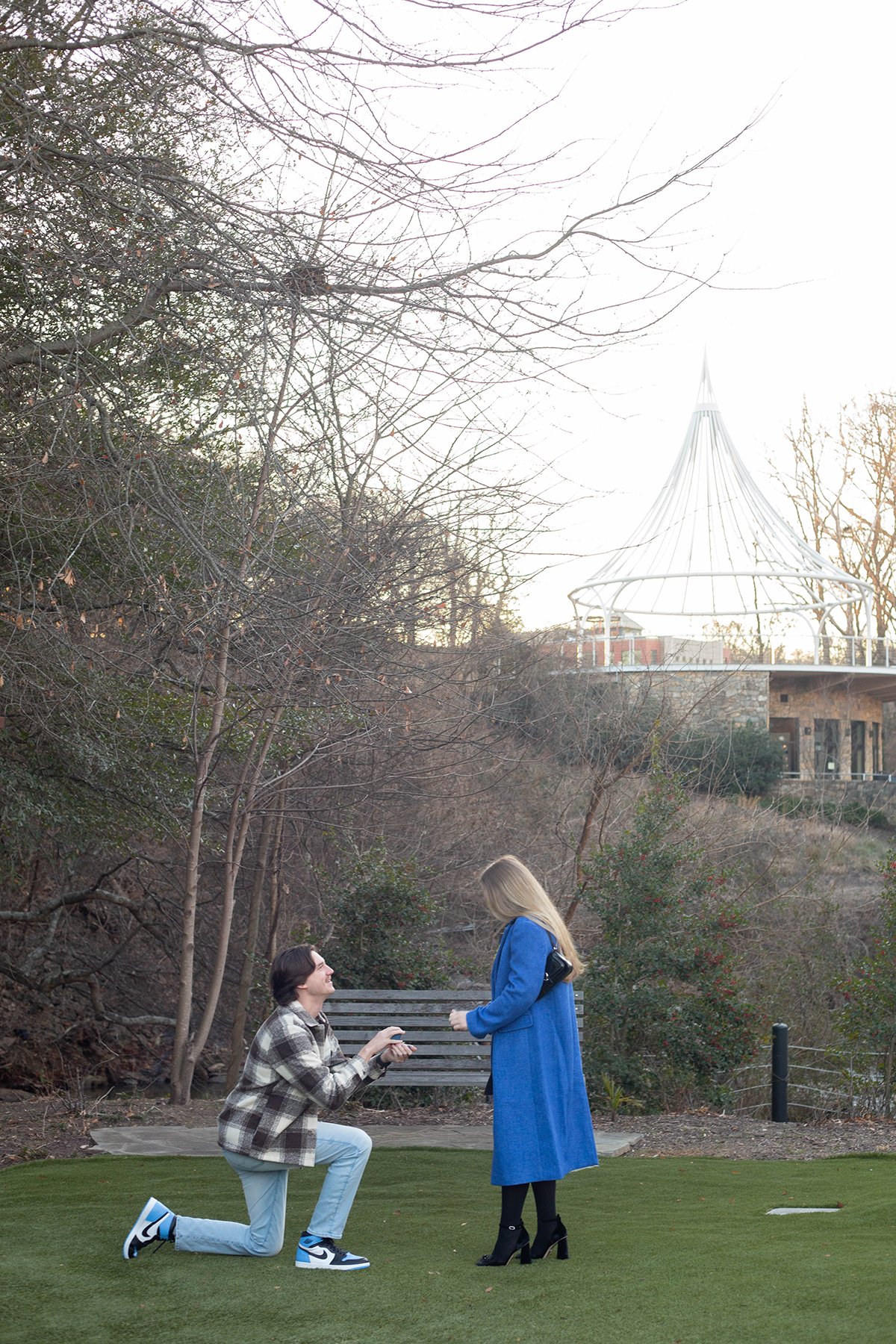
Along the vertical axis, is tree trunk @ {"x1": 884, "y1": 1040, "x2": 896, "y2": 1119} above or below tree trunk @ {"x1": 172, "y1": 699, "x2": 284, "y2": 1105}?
below

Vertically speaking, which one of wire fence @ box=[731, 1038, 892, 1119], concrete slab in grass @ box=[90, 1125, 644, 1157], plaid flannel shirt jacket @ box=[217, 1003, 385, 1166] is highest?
plaid flannel shirt jacket @ box=[217, 1003, 385, 1166]

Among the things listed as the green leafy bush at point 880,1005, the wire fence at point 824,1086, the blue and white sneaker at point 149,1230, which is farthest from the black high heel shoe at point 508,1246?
the green leafy bush at point 880,1005

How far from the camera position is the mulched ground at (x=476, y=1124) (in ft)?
22.5

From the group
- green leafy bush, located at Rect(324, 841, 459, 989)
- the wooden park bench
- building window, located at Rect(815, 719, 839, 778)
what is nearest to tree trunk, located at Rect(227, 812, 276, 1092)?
green leafy bush, located at Rect(324, 841, 459, 989)

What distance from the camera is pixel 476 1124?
7762mm

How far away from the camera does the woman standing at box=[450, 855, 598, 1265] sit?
13.4ft

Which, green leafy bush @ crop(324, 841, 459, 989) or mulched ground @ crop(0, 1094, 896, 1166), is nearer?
mulched ground @ crop(0, 1094, 896, 1166)

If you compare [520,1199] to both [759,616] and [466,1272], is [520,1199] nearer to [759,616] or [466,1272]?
[466,1272]

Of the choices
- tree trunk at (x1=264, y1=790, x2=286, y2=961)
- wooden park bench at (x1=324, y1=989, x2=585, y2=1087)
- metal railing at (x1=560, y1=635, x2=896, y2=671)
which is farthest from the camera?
metal railing at (x1=560, y1=635, x2=896, y2=671)

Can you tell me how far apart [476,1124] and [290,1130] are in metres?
4.10

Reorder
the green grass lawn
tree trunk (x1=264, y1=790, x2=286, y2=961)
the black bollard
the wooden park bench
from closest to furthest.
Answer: the green grass lawn, the wooden park bench, the black bollard, tree trunk (x1=264, y1=790, x2=286, y2=961)

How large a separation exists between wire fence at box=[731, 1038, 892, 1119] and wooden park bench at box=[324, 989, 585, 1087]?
2.50 metres

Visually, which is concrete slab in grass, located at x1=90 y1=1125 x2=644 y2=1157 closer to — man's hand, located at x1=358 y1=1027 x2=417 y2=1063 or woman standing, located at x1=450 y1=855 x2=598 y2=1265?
woman standing, located at x1=450 y1=855 x2=598 y2=1265

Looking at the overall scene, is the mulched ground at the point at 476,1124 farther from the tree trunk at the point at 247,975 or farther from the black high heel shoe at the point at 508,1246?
the black high heel shoe at the point at 508,1246
